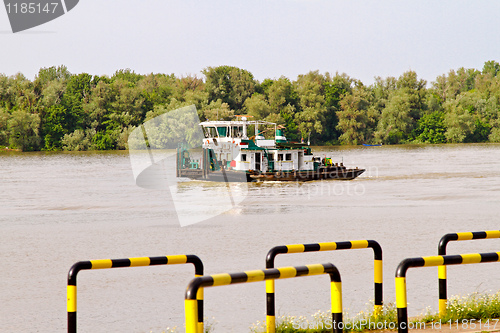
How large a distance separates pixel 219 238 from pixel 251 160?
86.5ft

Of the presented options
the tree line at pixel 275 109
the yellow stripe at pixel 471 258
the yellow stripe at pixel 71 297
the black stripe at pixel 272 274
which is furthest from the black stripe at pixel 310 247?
the tree line at pixel 275 109

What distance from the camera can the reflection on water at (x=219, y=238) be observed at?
12.1 meters

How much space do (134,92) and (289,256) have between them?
97868 mm

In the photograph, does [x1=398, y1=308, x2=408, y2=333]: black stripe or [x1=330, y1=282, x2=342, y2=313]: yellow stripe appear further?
[x1=398, y1=308, x2=408, y2=333]: black stripe

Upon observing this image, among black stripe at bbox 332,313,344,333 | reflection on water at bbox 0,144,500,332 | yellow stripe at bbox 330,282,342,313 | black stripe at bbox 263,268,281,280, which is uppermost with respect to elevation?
black stripe at bbox 263,268,281,280

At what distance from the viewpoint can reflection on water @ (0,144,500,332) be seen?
12.1 m

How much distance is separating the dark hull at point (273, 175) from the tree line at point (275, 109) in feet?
183

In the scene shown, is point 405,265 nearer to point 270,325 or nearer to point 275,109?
point 270,325

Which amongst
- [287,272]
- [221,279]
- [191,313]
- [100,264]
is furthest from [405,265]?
[100,264]

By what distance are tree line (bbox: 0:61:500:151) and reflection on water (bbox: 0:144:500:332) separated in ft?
197

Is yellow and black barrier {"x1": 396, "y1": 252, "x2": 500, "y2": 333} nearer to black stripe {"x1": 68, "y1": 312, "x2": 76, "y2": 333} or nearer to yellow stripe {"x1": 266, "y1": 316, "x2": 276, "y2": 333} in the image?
yellow stripe {"x1": 266, "y1": 316, "x2": 276, "y2": 333}

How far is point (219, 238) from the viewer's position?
22297 millimetres

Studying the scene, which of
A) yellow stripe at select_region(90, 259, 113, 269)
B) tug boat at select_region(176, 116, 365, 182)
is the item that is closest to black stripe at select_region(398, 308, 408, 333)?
yellow stripe at select_region(90, 259, 113, 269)

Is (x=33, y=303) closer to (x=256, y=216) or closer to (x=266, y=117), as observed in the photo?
(x=256, y=216)
